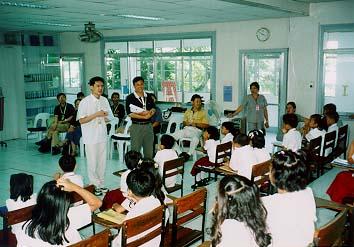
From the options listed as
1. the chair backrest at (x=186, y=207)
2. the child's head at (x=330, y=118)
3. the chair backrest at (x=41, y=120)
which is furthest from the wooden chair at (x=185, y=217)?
the chair backrest at (x=41, y=120)

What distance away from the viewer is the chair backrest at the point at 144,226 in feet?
8.20

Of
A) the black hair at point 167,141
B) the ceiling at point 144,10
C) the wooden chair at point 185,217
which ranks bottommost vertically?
the wooden chair at point 185,217

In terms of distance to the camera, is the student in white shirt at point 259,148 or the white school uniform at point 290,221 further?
the student in white shirt at point 259,148

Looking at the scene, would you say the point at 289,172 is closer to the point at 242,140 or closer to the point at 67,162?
the point at 242,140

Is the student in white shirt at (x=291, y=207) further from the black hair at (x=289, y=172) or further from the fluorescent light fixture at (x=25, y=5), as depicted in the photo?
the fluorescent light fixture at (x=25, y=5)

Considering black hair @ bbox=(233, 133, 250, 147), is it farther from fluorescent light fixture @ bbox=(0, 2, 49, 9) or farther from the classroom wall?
the classroom wall

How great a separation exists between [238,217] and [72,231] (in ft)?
3.52

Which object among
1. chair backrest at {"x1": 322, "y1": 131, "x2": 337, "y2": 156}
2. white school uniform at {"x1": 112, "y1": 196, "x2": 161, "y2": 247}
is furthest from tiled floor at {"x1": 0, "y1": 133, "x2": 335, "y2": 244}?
white school uniform at {"x1": 112, "y1": 196, "x2": 161, "y2": 247}

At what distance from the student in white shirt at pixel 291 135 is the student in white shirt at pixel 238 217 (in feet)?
11.5

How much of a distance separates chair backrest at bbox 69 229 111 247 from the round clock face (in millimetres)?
7275

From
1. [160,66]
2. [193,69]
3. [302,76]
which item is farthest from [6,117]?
[302,76]

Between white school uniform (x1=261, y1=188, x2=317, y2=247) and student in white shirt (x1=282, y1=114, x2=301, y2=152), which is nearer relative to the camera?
white school uniform (x1=261, y1=188, x2=317, y2=247)

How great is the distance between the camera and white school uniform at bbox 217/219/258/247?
7.22ft

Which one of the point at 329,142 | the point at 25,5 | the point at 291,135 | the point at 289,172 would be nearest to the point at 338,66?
the point at 329,142
